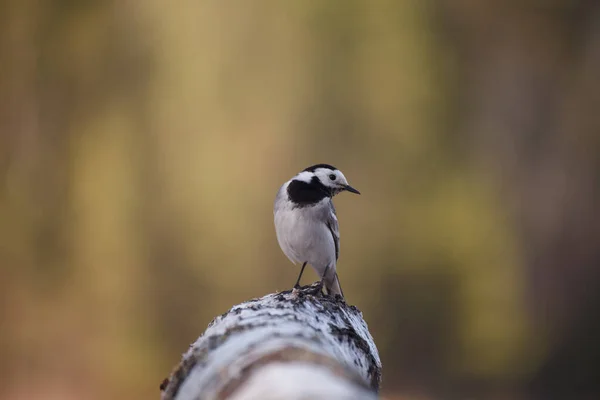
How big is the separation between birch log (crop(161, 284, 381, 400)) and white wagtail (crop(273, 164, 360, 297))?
702 millimetres

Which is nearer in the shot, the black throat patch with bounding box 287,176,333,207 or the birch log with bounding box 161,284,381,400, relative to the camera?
the birch log with bounding box 161,284,381,400

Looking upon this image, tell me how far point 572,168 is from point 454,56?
1.71 meters

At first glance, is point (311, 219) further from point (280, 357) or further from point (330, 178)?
point (280, 357)

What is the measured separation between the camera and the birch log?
1.02 m

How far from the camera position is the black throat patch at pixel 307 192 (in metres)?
2.52

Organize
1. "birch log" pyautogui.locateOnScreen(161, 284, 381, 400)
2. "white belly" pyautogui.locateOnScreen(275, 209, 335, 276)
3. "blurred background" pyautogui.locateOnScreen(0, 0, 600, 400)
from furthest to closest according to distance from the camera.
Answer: "blurred background" pyautogui.locateOnScreen(0, 0, 600, 400)
"white belly" pyautogui.locateOnScreen(275, 209, 335, 276)
"birch log" pyautogui.locateOnScreen(161, 284, 381, 400)

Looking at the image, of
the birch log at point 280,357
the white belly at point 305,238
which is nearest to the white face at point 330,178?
the white belly at point 305,238

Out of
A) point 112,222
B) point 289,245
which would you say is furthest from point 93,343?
point 289,245

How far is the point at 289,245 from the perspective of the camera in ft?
8.30

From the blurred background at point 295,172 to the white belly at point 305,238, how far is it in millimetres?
3303

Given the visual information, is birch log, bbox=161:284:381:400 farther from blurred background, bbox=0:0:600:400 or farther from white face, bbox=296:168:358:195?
blurred background, bbox=0:0:600:400

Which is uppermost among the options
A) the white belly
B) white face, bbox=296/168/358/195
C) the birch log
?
white face, bbox=296/168/358/195

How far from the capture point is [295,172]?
5969mm

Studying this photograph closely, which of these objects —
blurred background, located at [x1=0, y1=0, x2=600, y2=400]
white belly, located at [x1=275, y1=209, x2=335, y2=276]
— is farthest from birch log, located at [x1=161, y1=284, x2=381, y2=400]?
blurred background, located at [x1=0, y1=0, x2=600, y2=400]
